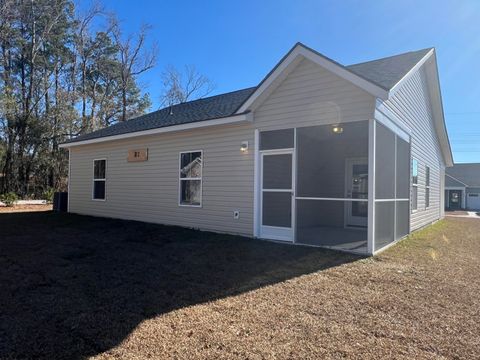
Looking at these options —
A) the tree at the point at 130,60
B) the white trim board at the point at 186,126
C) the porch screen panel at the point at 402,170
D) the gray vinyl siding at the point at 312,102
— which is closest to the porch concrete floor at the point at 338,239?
the porch screen panel at the point at 402,170

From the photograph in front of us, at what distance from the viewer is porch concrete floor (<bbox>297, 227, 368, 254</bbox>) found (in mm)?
7004

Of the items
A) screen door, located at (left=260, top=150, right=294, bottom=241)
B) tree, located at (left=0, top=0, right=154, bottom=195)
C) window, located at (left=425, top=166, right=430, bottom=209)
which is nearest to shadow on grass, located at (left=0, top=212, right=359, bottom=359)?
screen door, located at (left=260, top=150, right=294, bottom=241)

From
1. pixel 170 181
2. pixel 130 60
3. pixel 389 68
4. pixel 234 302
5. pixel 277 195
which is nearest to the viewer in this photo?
pixel 234 302

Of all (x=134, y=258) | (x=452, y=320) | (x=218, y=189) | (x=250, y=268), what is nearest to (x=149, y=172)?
(x=218, y=189)

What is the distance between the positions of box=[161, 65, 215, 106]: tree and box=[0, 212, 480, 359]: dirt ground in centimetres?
2296

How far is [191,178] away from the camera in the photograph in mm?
9141

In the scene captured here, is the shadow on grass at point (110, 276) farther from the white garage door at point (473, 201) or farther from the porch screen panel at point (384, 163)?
the white garage door at point (473, 201)

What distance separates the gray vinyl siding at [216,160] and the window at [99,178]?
0.23 m

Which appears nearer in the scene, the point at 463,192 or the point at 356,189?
the point at 356,189

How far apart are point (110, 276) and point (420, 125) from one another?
1007 cm

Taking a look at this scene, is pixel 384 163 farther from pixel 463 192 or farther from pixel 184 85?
pixel 463 192

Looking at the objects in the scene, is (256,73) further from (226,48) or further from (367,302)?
(367,302)

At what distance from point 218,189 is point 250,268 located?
340 centimetres

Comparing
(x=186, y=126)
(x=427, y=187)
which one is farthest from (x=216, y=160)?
(x=427, y=187)
